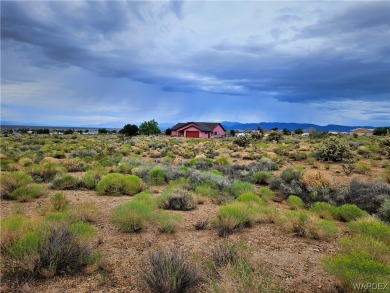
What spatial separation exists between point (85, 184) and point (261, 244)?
854 centimetres

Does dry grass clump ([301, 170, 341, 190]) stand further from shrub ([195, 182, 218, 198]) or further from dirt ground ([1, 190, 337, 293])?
dirt ground ([1, 190, 337, 293])

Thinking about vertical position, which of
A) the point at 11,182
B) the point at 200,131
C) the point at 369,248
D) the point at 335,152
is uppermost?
the point at 200,131

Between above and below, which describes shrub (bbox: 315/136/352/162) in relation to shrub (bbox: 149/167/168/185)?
above

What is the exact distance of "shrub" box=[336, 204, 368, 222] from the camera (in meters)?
8.09

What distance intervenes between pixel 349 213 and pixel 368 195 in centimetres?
235

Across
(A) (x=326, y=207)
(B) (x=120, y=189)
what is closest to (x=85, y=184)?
(B) (x=120, y=189)

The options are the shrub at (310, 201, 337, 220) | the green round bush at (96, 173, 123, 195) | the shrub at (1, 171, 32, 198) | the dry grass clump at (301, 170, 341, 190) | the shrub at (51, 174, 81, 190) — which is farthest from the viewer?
the shrub at (51, 174, 81, 190)

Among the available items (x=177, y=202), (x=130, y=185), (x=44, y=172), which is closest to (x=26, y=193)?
(x=130, y=185)

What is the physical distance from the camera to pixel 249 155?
2305cm

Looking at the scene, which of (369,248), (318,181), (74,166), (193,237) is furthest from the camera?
(74,166)

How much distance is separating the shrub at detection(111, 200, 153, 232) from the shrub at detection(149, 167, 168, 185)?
5414 mm

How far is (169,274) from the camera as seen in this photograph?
423 centimetres

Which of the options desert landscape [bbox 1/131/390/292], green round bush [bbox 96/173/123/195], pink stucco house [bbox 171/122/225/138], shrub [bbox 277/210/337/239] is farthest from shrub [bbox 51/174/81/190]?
pink stucco house [bbox 171/122/225/138]

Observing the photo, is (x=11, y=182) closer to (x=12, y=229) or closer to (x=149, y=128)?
(x=12, y=229)
